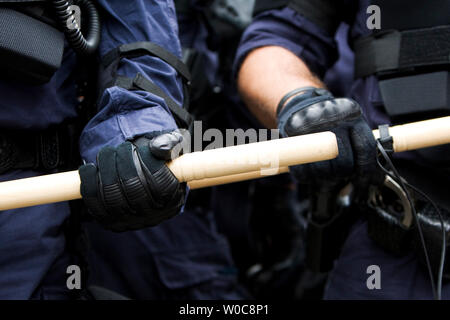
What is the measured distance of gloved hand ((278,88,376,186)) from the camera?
87 centimetres

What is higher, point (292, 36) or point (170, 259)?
point (292, 36)

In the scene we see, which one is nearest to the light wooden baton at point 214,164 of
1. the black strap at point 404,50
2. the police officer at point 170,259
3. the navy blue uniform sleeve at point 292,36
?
the black strap at point 404,50

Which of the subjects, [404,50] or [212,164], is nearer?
[212,164]

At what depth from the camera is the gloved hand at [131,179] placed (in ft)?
2.44

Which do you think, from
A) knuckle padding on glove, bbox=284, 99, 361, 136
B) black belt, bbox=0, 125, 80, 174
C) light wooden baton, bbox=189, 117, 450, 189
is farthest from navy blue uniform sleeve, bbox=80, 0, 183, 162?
light wooden baton, bbox=189, 117, 450, 189

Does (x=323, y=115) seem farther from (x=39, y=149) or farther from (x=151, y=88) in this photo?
(x=39, y=149)

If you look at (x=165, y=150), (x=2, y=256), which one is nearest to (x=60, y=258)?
(x=2, y=256)

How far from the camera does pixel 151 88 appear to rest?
34.3 inches

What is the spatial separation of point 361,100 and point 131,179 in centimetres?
75

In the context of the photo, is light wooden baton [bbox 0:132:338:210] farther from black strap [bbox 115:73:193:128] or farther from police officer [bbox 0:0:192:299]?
black strap [bbox 115:73:193:128]

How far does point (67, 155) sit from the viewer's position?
1013 millimetres

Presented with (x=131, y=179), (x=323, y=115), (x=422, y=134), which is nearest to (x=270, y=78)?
(x=323, y=115)

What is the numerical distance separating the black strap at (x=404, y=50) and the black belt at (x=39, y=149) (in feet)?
2.62

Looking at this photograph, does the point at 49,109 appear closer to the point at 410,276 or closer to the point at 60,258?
the point at 60,258
